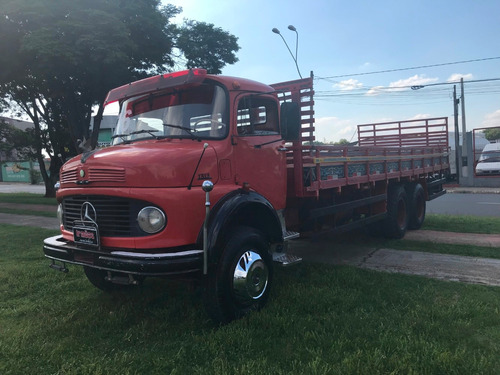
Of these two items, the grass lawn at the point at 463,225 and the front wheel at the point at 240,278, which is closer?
the front wheel at the point at 240,278

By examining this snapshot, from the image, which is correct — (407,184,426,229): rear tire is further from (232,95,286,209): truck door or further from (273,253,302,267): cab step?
(273,253,302,267): cab step

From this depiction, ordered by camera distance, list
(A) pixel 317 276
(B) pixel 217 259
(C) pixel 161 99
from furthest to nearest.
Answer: (A) pixel 317 276 < (C) pixel 161 99 < (B) pixel 217 259

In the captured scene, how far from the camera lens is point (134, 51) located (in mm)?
13523

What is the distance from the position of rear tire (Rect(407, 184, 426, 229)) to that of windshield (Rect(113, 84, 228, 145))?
572 centimetres

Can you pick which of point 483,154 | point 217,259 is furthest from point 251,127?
point 483,154

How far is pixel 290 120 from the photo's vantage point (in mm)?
4602

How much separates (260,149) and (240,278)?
4.76 ft

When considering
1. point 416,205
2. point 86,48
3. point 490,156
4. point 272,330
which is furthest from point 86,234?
point 490,156

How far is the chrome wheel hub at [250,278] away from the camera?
3836mm

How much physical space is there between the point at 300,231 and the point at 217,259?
2147 millimetres

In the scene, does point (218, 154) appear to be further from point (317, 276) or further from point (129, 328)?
point (317, 276)

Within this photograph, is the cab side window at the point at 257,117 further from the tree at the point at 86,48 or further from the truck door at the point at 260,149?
the tree at the point at 86,48

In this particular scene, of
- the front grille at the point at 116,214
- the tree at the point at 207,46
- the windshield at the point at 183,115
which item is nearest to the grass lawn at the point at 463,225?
the windshield at the point at 183,115

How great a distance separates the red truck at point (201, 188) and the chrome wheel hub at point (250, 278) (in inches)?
0.4
